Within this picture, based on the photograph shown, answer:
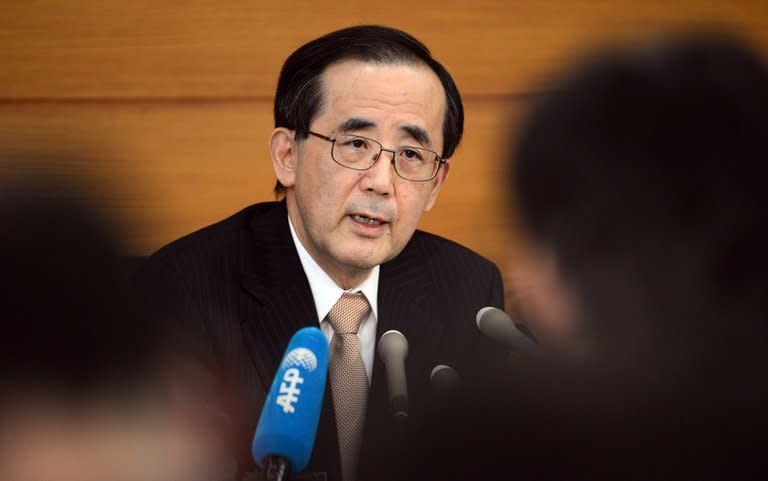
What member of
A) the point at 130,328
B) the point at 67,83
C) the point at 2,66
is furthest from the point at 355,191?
the point at 130,328

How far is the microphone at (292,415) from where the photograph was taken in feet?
2.36

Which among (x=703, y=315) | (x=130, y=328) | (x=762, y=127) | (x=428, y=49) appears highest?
(x=428, y=49)

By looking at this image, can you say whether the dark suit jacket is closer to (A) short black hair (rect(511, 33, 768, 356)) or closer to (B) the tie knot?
(B) the tie knot

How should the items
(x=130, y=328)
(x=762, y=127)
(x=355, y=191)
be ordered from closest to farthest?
(x=130, y=328) → (x=762, y=127) → (x=355, y=191)

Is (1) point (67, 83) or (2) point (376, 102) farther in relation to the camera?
(1) point (67, 83)

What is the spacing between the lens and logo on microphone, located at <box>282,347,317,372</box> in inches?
30.9

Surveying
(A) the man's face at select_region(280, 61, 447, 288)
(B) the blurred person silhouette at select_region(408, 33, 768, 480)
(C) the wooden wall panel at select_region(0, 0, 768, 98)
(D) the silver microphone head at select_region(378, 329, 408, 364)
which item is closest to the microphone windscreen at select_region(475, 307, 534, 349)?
(D) the silver microphone head at select_region(378, 329, 408, 364)

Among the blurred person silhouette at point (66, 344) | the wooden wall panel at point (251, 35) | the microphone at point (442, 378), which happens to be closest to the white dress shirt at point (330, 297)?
the wooden wall panel at point (251, 35)

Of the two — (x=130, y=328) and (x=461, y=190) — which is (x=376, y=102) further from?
(x=130, y=328)

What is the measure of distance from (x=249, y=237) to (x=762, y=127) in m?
0.97

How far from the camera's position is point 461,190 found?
161 cm

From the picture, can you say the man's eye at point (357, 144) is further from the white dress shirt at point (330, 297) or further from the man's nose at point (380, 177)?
the white dress shirt at point (330, 297)

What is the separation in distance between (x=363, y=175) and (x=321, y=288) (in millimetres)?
220

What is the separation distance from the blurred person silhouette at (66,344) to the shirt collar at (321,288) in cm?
87
